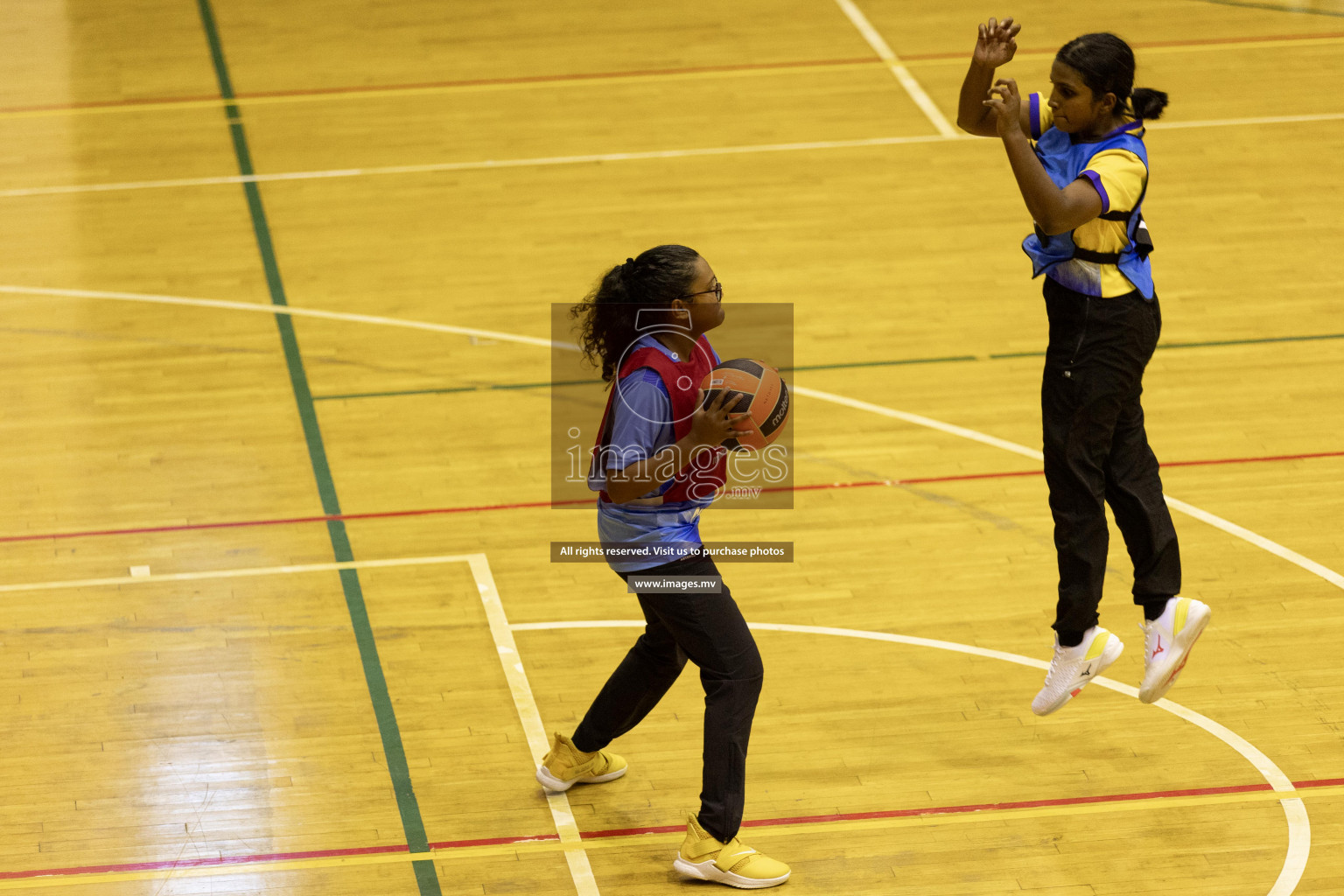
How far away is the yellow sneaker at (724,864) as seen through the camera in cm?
457

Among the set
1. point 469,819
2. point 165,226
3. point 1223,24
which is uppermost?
point 1223,24

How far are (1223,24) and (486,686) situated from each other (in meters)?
9.53

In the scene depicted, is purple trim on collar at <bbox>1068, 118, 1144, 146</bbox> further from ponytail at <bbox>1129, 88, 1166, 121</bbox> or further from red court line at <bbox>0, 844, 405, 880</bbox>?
red court line at <bbox>0, 844, 405, 880</bbox>

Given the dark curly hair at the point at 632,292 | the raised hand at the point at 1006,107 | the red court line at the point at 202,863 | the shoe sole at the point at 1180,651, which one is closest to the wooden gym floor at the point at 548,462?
the red court line at the point at 202,863

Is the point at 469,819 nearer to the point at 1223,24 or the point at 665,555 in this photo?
the point at 665,555

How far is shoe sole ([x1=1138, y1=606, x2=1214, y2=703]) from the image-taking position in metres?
4.82

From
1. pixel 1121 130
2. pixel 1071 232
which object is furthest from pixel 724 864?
pixel 1121 130

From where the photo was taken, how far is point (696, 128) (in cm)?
1083

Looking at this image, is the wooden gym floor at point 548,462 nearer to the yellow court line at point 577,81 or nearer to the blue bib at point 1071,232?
the yellow court line at point 577,81

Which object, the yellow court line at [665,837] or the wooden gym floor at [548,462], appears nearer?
the yellow court line at [665,837]

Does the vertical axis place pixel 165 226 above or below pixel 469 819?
above

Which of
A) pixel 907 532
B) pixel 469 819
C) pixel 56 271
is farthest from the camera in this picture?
pixel 56 271

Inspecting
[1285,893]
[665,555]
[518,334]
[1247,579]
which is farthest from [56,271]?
[1285,893]

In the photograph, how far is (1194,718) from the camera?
536cm
